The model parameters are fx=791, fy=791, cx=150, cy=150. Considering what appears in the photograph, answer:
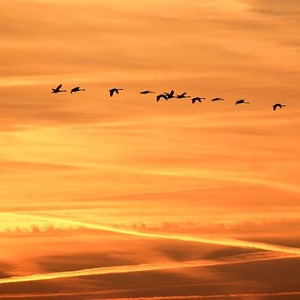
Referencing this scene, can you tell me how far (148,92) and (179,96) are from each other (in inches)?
228

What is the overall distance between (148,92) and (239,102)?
13.1 meters

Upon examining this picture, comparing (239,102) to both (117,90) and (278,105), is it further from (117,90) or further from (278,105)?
(117,90)

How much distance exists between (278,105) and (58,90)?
31140 mm

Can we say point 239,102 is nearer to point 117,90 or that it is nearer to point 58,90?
point 117,90

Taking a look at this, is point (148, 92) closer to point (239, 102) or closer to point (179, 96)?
point (179, 96)

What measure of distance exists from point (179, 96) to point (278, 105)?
47.2 ft

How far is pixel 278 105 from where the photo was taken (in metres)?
112

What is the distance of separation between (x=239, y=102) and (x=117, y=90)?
1755cm

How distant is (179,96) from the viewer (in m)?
110

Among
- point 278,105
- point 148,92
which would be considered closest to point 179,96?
point 148,92

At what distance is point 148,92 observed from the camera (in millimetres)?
113875

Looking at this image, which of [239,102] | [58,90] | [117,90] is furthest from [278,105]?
[58,90]

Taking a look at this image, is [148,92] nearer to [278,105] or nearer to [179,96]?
[179,96]

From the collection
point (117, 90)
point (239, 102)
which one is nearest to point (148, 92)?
point (117, 90)
